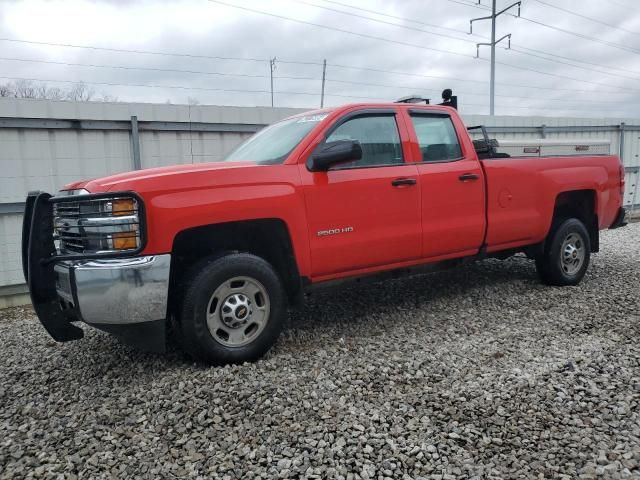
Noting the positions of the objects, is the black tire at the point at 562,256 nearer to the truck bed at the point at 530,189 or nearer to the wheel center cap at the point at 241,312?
the truck bed at the point at 530,189

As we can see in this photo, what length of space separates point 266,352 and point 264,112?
5683mm

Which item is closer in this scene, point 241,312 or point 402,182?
point 241,312

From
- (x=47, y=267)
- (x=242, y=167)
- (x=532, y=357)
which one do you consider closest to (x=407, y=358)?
(x=532, y=357)

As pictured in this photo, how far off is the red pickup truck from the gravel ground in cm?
42

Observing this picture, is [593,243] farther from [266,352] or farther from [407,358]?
[266,352]

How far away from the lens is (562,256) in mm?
5609

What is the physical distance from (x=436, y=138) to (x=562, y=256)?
220 cm

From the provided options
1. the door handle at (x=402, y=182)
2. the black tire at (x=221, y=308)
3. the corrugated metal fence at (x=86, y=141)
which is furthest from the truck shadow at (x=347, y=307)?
the corrugated metal fence at (x=86, y=141)

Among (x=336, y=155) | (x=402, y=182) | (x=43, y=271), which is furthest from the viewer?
(x=402, y=182)

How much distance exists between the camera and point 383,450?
2.54 m

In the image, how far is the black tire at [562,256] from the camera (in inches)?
217

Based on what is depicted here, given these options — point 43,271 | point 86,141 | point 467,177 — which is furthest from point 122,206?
point 86,141

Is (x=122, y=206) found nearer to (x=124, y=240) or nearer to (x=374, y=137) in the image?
(x=124, y=240)

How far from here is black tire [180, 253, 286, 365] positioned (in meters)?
3.42
